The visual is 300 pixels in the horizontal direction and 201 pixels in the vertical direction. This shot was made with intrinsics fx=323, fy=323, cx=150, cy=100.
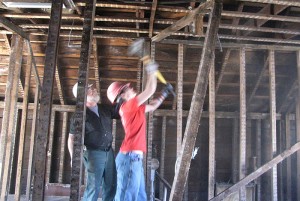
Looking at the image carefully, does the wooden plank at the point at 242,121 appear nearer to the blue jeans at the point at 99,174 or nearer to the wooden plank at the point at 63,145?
the blue jeans at the point at 99,174

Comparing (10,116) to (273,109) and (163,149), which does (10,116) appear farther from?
(273,109)

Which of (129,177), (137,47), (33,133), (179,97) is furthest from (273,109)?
(33,133)

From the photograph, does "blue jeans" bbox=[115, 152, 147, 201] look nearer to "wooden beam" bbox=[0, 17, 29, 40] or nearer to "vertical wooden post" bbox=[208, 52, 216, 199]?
"vertical wooden post" bbox=[208, 52, 216, 199]

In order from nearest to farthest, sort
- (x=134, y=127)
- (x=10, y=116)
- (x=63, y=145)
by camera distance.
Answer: (x=134, y=127) → (x=10, y=116) → (x=63, y=145)

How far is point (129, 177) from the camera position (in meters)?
2.83

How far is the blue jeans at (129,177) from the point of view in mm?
2801

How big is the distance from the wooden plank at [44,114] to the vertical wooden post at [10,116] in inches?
106

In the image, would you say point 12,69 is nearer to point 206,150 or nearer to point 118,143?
point 118,143

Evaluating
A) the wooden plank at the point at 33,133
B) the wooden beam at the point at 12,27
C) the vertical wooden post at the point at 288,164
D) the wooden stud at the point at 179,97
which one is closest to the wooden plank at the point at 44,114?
the wooden beam at the point at 12,27

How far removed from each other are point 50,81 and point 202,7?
1.92m

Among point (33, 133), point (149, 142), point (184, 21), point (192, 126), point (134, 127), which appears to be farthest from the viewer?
point (33, 133)

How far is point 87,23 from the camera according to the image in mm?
2355

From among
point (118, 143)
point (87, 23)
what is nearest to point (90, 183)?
point (87, 23)

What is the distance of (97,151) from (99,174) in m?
0.23
